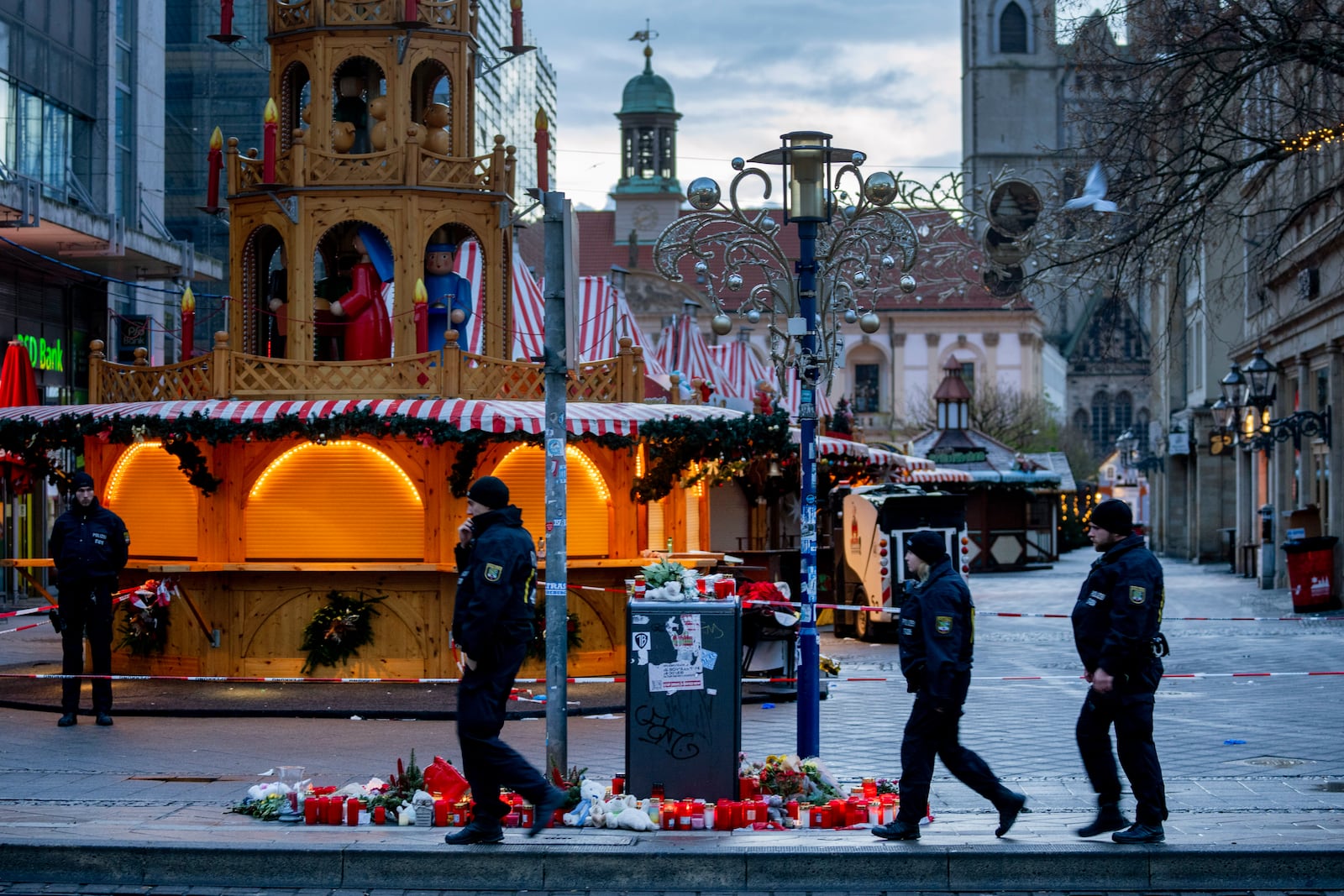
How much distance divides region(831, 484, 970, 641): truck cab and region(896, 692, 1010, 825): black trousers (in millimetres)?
14228

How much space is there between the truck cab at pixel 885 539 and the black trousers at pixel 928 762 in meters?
14.2

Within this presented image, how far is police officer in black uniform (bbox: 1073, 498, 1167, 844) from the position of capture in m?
8.91

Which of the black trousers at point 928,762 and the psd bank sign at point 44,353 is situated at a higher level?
the psd bank sign at point 44,353

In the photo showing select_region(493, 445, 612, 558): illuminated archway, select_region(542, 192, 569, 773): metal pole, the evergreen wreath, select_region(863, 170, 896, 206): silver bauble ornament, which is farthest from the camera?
select_region(493, 445, 612, 558): illuminated archway

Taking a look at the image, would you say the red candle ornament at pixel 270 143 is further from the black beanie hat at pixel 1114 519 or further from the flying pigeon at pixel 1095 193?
the black beanie hat at pixel 1114 519

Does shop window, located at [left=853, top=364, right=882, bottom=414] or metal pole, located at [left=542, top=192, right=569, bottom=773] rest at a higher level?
shop window, located at [left=853, top=364, right=882, bottom=414]

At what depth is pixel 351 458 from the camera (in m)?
17.8

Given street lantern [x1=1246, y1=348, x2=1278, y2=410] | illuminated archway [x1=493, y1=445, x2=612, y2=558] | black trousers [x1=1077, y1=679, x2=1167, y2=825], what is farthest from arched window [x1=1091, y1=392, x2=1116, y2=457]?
A: black trousers [x1=1077, y1=679, x2=1167, y2=825]

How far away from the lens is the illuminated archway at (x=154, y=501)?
Answer: 18.1 meters

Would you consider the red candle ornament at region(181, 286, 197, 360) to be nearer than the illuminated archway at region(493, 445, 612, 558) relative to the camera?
No

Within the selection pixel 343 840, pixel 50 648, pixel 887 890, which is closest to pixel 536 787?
pixel 343 840

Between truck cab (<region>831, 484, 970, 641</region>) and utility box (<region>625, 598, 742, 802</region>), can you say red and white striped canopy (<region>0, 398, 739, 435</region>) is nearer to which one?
utility box (<region>625, 598, 742, 802</region>)

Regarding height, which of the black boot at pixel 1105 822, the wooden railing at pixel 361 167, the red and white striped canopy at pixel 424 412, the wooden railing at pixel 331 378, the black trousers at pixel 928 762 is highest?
the wooden railing at pixel 361 167

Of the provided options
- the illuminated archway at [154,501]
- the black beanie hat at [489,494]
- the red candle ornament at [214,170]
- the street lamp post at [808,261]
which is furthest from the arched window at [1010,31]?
the black beanie hat at [489,494]
